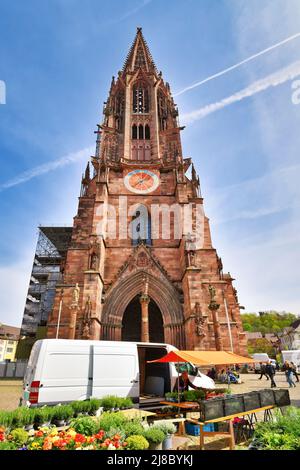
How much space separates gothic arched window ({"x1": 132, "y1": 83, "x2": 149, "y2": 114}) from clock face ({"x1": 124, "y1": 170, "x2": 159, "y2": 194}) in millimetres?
11300

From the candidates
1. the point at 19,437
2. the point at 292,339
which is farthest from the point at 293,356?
the point at 292,339

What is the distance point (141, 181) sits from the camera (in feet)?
78.2

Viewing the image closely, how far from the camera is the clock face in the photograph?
23.5 metres

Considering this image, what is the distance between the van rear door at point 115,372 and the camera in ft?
23.0

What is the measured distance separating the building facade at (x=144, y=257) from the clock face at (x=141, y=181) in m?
0.09

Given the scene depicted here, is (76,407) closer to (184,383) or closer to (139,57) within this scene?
(184,383)

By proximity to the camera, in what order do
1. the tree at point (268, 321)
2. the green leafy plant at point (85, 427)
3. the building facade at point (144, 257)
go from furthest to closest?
the tree at point (268, 321), the building facade at point (144, 257), the green leafy plant at point (85, 427)

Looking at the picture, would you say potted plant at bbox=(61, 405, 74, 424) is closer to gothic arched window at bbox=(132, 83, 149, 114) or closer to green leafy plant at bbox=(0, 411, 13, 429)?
green leafy plant at bbox=(0, 411, 13, 429)

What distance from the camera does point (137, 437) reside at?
358cm

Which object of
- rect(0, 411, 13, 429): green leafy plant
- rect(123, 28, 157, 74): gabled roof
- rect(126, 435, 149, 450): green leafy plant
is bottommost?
rect(126, 435, 149, 450): green leafy plant

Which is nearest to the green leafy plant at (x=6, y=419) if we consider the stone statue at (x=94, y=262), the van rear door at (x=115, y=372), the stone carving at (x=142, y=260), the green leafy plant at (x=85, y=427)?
the green leafy plant at (x=85, y=427)

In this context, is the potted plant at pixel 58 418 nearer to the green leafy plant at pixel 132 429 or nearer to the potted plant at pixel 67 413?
the potted plant at pixel 67 413

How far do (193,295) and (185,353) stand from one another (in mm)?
9216

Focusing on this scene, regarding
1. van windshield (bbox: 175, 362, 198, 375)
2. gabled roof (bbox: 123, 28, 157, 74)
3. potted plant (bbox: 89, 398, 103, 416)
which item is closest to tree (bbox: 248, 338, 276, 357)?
van windshield (bbox: 175, 362, 198, 375)
